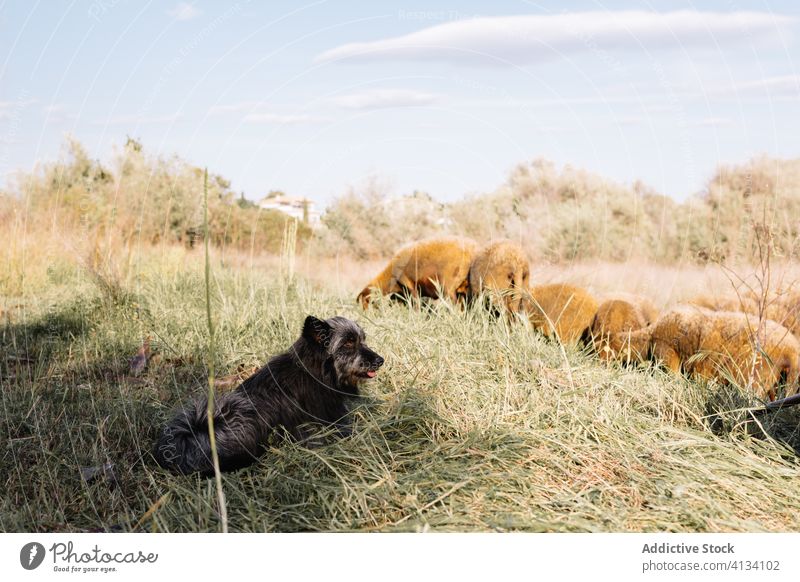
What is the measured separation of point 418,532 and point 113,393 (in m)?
2.97

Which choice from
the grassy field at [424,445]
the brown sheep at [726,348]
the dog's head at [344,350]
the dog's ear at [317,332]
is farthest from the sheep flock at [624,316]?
the dog's ear at [317,332]

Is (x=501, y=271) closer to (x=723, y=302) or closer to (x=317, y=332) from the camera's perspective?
(x=723, y=302)

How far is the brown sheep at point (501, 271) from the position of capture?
6.81m

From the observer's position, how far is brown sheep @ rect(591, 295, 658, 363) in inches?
241

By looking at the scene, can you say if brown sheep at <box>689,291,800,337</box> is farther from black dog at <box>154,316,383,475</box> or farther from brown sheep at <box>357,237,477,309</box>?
black dog at <box>154,316,383,475</box>

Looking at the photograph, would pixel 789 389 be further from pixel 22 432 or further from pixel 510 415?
pixel 22 432

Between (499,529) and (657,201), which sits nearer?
(499,529)

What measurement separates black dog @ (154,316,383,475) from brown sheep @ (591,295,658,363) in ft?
8.99

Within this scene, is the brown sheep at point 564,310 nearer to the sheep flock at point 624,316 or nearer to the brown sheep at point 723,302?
the sheep flock at point 624,316

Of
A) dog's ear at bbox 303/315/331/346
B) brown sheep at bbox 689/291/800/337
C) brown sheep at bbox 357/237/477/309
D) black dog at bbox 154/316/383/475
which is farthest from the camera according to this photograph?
brown sheep at bbox 357/237/477/309

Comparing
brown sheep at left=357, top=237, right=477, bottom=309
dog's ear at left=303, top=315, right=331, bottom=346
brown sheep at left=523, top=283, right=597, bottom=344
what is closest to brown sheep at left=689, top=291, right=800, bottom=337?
brown sheep at left=523, top=283, right=597, bottom=344

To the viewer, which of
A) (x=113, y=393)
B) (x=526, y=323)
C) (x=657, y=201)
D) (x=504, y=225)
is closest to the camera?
(x=113, y=393)

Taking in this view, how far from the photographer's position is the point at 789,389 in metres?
5.22
